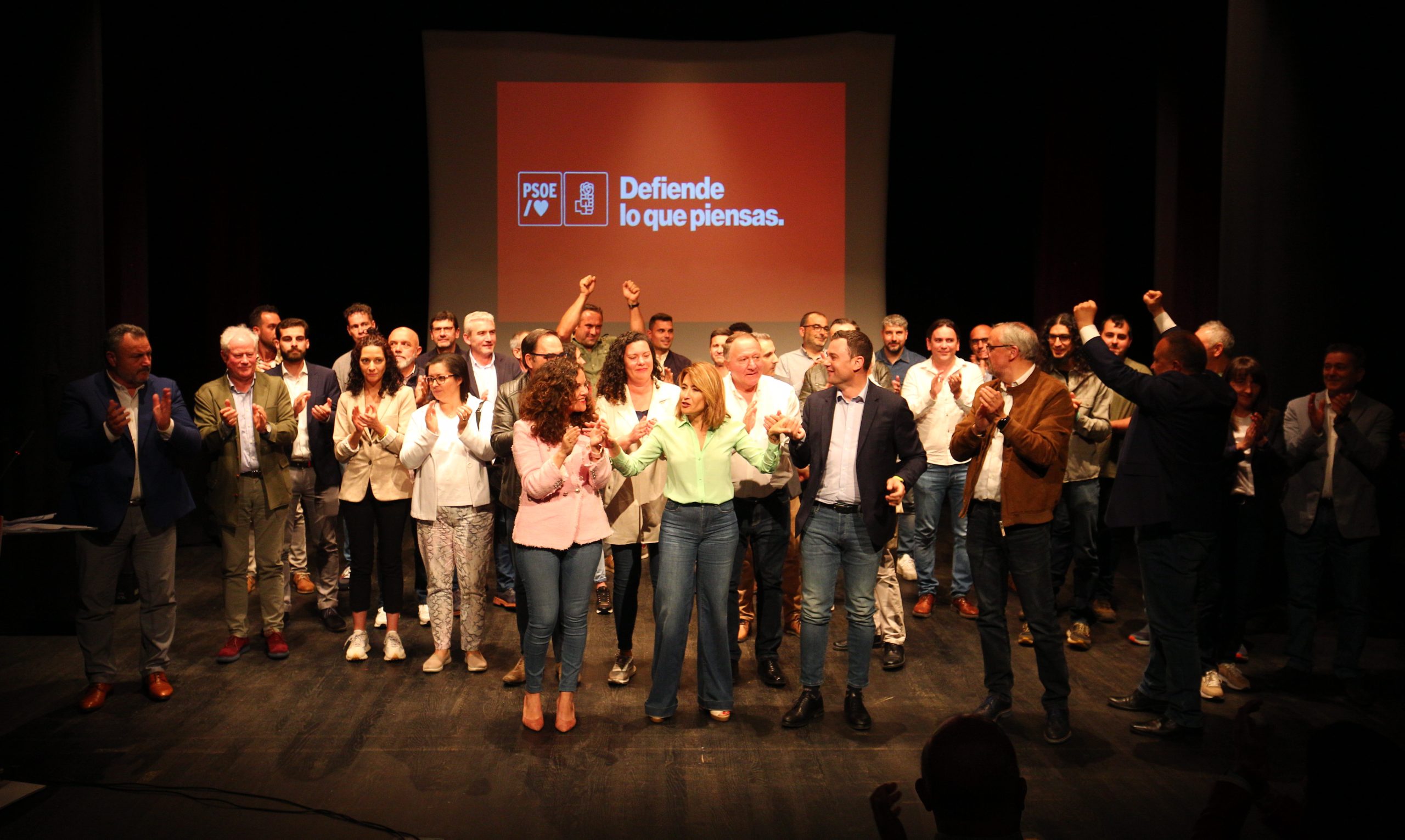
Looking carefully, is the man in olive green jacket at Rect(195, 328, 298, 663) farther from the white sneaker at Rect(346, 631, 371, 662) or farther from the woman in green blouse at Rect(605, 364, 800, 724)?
the woman in green blouse at Rect(605, 364, 800, 724)

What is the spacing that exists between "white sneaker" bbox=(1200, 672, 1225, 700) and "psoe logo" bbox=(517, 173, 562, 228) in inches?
235

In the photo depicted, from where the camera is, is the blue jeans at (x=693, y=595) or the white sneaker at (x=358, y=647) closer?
the blue jeans at (x=693, y=595)

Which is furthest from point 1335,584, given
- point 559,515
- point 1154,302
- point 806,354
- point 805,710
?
point 559,515

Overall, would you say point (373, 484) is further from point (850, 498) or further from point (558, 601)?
→ point (850, 498)

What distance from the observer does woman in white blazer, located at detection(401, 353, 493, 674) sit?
179 inches

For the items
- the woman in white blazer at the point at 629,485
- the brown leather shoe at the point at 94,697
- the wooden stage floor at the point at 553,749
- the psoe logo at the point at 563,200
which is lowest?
the wooden stage floor at the point at 553,749

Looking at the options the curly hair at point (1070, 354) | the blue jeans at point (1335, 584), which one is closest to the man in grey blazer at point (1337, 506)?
the blue jeans at point (1335, 584)

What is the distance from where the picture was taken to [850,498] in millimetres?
3975

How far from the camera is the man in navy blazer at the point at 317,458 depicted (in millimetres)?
5355

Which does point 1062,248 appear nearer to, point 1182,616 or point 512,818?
point 1182,616

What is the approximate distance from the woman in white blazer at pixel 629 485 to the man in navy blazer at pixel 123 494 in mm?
1898

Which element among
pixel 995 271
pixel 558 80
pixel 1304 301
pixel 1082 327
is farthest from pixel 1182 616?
pixel 558 80

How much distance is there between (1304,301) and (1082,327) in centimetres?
220

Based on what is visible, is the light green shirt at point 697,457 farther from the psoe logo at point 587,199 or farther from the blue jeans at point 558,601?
the psoe logo at point 587,199
